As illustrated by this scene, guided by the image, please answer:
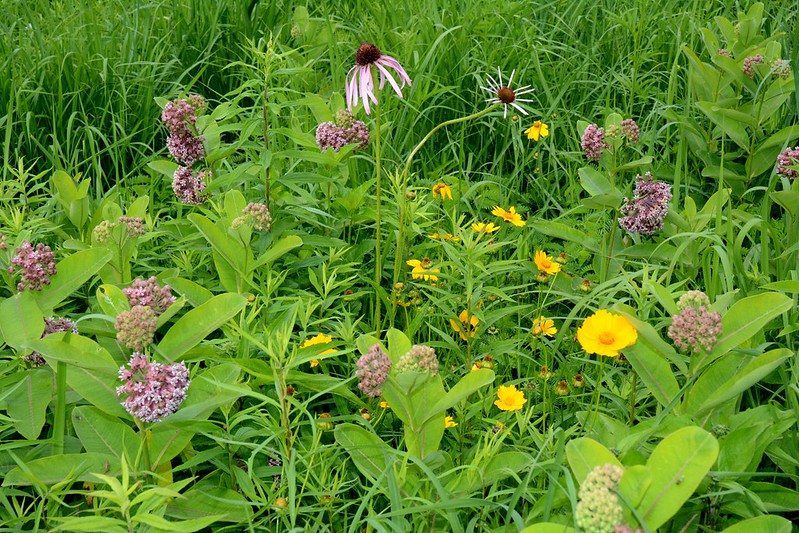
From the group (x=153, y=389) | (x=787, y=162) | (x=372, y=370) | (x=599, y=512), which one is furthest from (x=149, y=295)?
(x=787, y=162)

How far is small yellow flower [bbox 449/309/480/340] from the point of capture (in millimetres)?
1958

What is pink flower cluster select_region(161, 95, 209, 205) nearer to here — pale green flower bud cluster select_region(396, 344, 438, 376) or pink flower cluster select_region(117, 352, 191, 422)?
pink flower cluster select_region(117, 352, 191, 422)

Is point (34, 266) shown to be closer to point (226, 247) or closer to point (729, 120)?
point (226, 247)

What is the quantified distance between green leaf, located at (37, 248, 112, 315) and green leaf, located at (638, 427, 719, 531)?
1199mm

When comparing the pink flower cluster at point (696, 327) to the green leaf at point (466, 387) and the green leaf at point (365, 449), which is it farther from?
the green leaf at point (365, 449)

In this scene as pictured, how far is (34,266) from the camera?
5.69 ft

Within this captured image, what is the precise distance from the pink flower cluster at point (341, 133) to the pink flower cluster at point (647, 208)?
30.2 inches

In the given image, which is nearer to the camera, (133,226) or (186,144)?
(133,226)

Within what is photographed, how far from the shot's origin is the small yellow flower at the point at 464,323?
1958 millimetres

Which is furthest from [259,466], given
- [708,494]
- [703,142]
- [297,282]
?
[703,142]

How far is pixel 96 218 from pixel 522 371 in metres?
1.24

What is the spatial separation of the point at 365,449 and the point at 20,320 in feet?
2.51

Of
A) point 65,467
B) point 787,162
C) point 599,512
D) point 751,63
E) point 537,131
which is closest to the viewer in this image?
point 599,512

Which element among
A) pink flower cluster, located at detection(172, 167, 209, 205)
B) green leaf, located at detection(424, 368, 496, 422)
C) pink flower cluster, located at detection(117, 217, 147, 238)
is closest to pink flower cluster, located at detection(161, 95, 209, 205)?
pink flower cluster, located at detection(172, 167, 209, 205)
